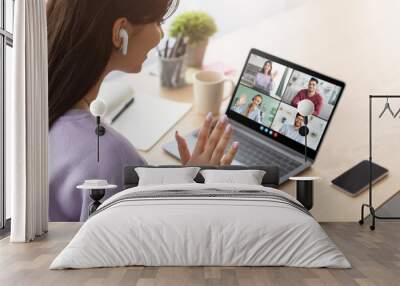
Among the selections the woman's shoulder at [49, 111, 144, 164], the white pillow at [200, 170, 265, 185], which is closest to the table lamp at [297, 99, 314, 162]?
the white pillow at [200, 170, 265, 185]

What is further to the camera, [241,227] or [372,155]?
[372,155]

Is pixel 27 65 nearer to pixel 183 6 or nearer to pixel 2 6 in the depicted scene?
pixel 2 6

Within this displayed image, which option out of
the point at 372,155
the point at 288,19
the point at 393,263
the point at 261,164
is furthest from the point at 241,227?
the point at 288,19

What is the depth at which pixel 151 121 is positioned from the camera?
5.41 m

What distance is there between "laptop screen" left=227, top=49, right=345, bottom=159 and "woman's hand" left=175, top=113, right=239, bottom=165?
143 mm

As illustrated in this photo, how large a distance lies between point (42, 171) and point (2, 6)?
1.21 metres

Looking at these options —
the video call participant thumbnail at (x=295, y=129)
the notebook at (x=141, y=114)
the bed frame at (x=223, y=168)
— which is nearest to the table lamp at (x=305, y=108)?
the video call participant thumbnail at (x=295, y=129)

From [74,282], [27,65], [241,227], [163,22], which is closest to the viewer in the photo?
[74,282]

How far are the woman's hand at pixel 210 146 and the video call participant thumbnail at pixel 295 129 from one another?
1.33 ft

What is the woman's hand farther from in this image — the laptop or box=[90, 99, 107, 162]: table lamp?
box=[90, 99, 107, 162]: table lamp

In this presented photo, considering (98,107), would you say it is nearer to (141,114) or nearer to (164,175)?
(141,114)

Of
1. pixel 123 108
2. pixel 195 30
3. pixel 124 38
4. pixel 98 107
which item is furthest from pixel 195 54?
pixel 98 107

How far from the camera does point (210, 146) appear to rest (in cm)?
539

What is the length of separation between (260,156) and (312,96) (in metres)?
0.63
